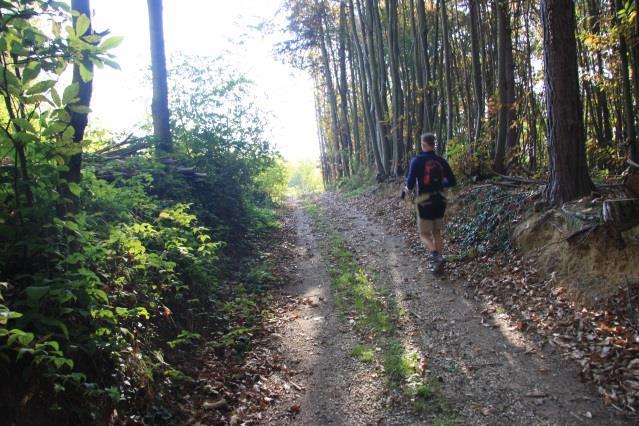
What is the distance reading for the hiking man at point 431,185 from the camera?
7.73 metres

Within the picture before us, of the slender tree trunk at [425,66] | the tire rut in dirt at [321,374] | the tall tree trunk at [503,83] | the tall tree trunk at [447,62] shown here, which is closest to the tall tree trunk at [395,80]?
the slender tree trunk at [425,66]

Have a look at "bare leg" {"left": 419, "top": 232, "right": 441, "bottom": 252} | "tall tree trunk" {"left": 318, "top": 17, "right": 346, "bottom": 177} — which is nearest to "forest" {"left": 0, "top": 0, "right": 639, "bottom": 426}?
"bare leg" {"left": 419, "top": 232, "right": 441, "bottom": 252}

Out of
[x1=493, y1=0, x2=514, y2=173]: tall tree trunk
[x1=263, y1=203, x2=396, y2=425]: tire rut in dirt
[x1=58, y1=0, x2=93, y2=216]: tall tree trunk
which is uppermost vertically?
[x1=493, y1=0, x2=514, y2=173]: tall tree trunk

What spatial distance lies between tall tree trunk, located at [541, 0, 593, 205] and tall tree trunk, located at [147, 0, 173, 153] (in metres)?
7.77

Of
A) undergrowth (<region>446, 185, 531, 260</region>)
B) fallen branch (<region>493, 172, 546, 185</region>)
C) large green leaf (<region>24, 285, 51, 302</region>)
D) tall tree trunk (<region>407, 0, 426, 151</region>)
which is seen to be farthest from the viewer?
tall tree trunk (<region>407, 0, 426, 151</region>)

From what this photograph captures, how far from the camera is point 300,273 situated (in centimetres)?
895

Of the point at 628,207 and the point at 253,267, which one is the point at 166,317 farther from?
the point at 628,207

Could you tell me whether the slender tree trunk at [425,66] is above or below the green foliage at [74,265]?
above

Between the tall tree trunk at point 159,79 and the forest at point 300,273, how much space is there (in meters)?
0.05

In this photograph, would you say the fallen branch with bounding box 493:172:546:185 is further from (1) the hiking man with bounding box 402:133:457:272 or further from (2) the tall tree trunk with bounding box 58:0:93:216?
(2) the tall tree trunk with bounding box 58:0:93:216

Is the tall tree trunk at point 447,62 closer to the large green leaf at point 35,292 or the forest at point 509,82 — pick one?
the forest at point 509,82

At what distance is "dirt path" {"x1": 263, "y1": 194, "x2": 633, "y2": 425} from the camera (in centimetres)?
379

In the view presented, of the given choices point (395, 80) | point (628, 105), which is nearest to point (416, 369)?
point (628, 105)

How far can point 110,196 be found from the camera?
565 centimetres
